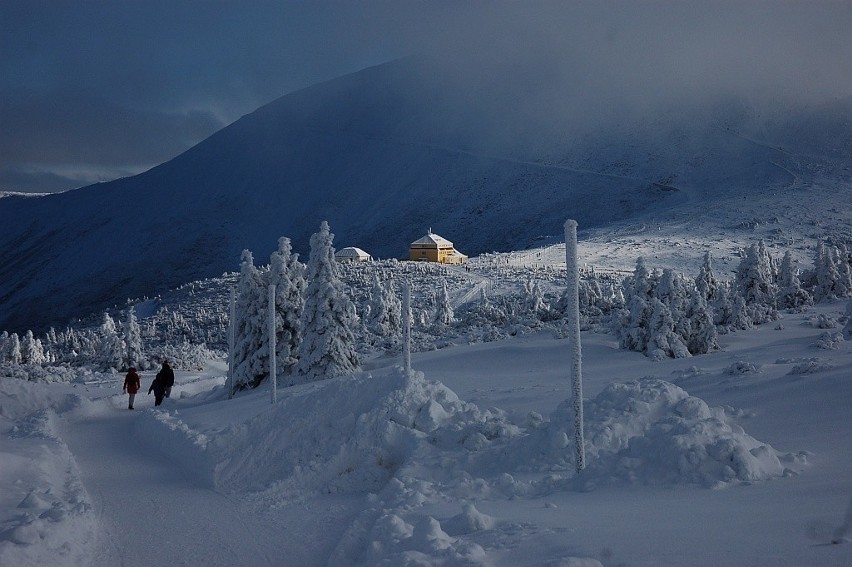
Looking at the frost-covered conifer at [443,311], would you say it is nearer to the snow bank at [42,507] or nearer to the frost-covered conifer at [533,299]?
the frost-covered conifer at [533,299]

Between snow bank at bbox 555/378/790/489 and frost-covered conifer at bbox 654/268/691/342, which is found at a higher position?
frost-covered conifer at bbox 654/268/691/342

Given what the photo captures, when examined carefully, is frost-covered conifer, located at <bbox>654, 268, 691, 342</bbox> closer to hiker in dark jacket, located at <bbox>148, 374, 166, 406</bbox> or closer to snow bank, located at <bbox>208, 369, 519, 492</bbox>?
snow bank, located at <bbox>208, 369, 519, 492</bbox>

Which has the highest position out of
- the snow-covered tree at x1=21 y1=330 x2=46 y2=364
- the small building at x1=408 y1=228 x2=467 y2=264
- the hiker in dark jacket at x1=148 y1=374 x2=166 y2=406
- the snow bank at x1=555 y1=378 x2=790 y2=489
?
the small building at x1=408 y1=228 x2=467 y2=264

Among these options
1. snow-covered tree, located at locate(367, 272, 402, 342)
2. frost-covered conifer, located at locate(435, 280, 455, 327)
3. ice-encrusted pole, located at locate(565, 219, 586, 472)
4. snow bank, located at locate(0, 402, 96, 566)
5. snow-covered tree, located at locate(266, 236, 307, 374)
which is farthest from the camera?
frost-covered conifer, located at locate(435, 280, 455, 327)

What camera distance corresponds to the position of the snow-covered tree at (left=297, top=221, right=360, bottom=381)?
27828mm

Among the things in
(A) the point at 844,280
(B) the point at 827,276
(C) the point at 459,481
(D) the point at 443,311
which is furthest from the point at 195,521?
(D) the point at 443,311

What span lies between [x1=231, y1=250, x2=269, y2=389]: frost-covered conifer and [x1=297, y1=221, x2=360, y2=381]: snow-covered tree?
2151 millimetres

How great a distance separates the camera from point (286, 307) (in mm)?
29734

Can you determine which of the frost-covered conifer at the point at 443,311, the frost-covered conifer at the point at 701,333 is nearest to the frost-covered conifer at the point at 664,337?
the frost-covered conifer at the point at 701,333

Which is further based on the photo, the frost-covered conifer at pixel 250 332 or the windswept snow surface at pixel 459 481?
the frost-covered conifer at pixel 250 332

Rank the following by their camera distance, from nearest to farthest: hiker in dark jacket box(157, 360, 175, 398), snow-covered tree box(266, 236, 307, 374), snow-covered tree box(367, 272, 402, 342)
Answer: hiker in dark jacket box(157, 360, 175, 398) → snow-covered tree box(266, 236, 307, 374) → snow-covered tree box(367, 272, 402, 342)

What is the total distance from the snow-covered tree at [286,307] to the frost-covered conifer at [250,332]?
0.63 meters

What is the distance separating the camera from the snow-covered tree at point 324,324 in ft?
91.3

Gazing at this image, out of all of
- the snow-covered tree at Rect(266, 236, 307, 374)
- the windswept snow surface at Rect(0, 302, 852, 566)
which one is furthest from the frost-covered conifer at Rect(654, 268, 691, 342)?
the snow-covered tree at Rect(266, 236, 307, 374)
